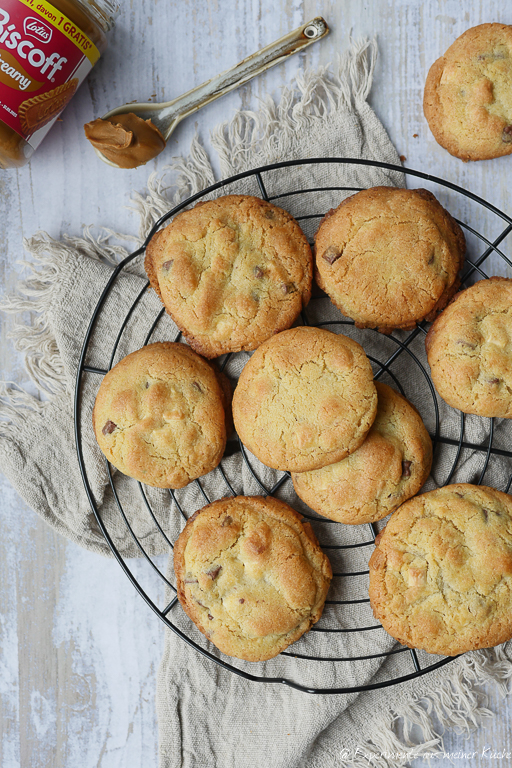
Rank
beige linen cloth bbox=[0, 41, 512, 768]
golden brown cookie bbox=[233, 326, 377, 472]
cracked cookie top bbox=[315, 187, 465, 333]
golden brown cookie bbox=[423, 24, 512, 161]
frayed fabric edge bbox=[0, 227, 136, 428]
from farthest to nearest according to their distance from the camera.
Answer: frayed fabric edge bbox=[0, 227, 136, 428], beige linen cloth bbox=[0, 41, 512, 768], golden brown cookie bbox=[423, 24, 512, 161], cracked cookie top bbox=[315, 187, 465, 333], golden brown cookie bbox=[233, 326, 377, 472]

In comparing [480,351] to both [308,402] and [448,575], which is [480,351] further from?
[448,575]

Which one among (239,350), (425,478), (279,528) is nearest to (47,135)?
(239,350)

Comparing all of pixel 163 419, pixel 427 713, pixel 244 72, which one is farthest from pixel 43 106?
pixel 427 713

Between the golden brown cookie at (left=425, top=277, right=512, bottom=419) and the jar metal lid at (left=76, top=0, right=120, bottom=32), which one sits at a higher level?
the jar metal lid at (left=76, top=0, right=120, bottom=32)

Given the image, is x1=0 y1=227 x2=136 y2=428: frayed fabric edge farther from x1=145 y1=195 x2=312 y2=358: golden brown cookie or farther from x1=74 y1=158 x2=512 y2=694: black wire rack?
x1=145 y1=195 x2=312 y2=358: golden brown cookie

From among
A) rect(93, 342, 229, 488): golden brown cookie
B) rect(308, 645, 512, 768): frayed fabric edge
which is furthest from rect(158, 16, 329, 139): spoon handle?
rect(308, 645, 512, 768): frayed fabric edge

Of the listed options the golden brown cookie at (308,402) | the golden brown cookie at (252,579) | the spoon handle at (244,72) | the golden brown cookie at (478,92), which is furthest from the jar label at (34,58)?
the golden brown cookie at (252,579)
